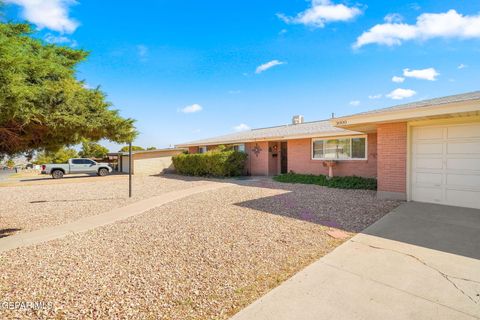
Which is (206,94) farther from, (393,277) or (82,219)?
(393,277)

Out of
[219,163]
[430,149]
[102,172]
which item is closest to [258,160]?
[219,163]

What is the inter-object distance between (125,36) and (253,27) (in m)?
6.13

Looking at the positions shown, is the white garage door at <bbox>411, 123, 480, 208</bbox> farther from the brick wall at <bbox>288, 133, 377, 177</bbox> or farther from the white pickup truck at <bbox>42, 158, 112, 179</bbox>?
the white pickup truck at <bbox>42, 158, 112, 179</bbox>

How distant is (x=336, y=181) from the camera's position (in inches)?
Answer: 435

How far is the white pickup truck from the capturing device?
20219 mm

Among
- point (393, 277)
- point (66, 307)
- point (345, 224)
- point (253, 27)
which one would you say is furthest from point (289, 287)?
point (253, 27)

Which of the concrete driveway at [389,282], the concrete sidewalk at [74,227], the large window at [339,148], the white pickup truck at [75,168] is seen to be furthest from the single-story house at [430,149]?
the white pickup truck at [75,168]

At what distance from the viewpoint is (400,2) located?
8.22m

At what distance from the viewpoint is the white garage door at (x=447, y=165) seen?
250 inches

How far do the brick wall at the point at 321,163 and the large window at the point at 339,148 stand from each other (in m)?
0.25

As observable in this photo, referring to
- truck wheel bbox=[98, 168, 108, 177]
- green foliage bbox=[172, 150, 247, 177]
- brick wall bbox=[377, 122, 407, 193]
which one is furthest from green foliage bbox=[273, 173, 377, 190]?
truck wheel bbox=[98, 168, 108, 177]

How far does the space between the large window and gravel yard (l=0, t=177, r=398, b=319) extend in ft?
18.0

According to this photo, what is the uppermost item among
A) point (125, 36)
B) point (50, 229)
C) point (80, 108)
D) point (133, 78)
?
point (125, 36)

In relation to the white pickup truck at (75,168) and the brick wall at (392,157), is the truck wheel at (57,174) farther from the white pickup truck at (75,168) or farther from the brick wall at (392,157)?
the brick wall at (392,157)
